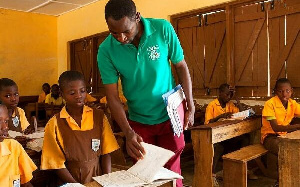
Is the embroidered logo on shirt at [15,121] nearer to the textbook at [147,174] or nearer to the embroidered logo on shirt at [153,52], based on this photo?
the embroidered logo on shirt at [153,52]

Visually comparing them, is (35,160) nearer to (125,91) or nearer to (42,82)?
(125,91)

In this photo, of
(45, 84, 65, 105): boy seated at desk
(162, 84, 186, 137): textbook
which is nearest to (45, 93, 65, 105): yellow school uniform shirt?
(45, 84, 65, 105): boy seated at desk

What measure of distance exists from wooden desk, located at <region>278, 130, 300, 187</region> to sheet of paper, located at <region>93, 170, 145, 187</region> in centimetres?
157

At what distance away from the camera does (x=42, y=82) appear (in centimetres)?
981

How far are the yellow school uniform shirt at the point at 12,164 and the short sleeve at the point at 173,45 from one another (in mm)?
1032

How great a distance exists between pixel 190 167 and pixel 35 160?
3201 mm

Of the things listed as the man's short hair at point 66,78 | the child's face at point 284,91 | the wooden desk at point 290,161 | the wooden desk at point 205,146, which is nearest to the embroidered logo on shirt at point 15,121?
the man's short hair at point 66,78

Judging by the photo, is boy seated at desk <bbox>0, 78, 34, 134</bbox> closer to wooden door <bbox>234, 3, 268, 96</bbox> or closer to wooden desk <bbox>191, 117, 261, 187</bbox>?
wooden desk <bbox>191, 117, 261, 187</bbox>

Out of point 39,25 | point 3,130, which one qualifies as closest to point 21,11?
point 39,25

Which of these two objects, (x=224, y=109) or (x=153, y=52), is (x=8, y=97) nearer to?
(x=153, y=52)

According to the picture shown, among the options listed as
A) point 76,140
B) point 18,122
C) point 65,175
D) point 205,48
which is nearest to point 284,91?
point 205,48

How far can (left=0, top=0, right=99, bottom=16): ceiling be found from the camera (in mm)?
8297

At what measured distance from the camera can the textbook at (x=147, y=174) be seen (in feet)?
4.22

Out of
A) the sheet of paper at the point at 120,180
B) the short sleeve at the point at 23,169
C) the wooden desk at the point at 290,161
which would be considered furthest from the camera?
the wooden desk at the point at 290,161
